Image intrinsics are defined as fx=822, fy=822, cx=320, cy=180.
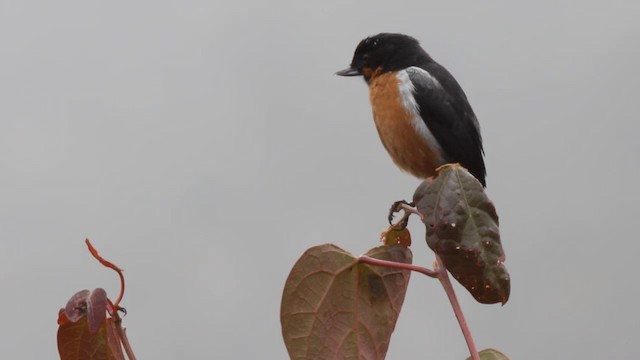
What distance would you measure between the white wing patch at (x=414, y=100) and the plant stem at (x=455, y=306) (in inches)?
95.9

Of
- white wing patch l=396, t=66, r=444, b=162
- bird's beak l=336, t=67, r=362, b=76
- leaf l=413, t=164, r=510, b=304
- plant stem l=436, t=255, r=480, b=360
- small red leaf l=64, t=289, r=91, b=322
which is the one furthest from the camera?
bird's beak l=336, t=67, r=362, b=76

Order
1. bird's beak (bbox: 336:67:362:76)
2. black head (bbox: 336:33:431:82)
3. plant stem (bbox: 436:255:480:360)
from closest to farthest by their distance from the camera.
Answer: plant stem (bbox: 436:255:480:360)
black head (bbox: 336:33:431:82)
bird's beak (bbox: 336:67:362:76)

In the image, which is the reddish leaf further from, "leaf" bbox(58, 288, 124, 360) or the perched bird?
the perched bird

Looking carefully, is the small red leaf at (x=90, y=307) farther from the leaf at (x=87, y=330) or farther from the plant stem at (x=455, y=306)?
the plant stem at (x=455, y=306)

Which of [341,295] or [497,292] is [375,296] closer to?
[341,295]

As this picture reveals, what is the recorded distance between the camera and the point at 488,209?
1537 mm

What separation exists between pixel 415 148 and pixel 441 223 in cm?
250

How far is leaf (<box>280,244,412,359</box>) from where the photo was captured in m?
1.66

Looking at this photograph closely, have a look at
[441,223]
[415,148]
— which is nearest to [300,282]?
[441,223]

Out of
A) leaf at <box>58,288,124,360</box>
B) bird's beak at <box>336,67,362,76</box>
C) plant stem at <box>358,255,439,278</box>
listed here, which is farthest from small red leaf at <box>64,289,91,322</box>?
bird's beak at <box>336,67,362,76</box>

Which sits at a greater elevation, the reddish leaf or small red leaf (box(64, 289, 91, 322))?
small red leaf (box(64, 289, 91, 322))

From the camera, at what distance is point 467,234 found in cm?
150

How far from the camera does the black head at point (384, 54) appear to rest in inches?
181

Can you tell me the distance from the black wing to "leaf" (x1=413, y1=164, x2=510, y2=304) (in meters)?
2.42
